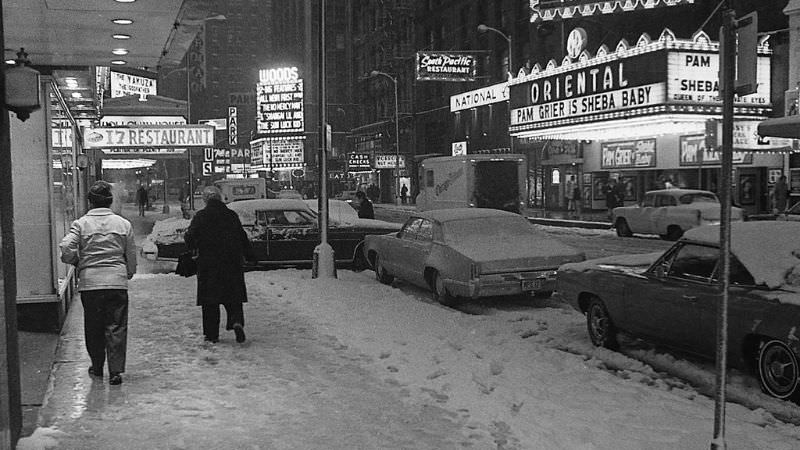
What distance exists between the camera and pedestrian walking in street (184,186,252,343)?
28.6ft

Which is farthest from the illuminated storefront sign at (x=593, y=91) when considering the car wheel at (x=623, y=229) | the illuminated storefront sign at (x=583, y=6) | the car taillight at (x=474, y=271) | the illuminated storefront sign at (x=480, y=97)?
the car taillight at (x=474, y=271)

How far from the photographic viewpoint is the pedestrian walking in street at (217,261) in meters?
8.71

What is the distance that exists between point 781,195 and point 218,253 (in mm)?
25772

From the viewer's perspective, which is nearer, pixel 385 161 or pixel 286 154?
pixel 385 161

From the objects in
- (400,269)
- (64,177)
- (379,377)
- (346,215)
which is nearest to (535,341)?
(379,377)

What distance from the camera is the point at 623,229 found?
26406 mm

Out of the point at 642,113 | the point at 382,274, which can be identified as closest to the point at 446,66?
the point at 642,113

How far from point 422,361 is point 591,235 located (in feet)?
65.7

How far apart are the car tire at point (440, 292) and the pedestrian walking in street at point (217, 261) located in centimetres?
395

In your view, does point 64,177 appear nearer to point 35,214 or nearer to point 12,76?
point 35,214

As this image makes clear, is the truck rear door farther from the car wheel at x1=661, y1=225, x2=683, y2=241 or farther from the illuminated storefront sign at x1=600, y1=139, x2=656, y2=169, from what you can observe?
the illuminated storefront sign at x1=600, y1=139, x2=656, y2=169

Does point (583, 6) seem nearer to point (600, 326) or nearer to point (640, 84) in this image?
point (640, 84)

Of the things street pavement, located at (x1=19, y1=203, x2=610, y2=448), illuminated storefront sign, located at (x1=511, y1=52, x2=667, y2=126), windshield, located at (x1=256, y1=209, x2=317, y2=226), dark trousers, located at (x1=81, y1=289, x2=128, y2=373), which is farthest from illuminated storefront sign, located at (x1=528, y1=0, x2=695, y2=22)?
dark trousers, located at (x1=81, y1=289, x2=128, y2=373)

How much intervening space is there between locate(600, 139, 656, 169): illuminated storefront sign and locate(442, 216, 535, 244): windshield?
2505cm
